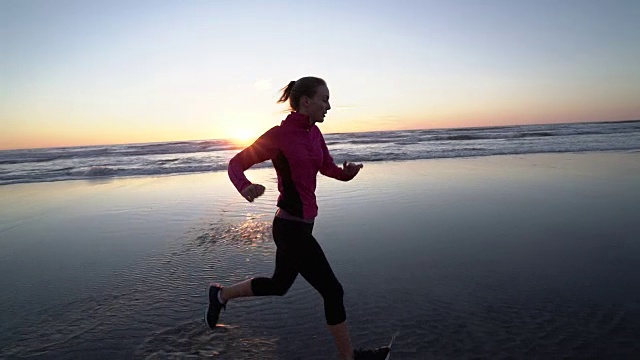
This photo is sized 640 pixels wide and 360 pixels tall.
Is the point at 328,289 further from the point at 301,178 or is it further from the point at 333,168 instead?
the point at 333,168

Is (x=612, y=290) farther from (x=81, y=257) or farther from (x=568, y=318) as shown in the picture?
(x=81, y=257)

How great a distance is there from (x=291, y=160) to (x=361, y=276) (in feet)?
7.31

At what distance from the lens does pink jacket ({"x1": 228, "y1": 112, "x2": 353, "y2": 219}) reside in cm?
263

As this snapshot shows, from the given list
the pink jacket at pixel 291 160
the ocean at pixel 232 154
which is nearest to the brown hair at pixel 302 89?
the pink jacket at pixel 291 160

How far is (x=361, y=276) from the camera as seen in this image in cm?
441

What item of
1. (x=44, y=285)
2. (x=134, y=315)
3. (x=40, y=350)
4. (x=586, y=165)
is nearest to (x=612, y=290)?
(x=134, y=315)

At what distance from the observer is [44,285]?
15.0ft

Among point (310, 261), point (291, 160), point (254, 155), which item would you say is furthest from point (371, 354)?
point (254, 155)

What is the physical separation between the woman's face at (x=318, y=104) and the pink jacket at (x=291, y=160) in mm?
56

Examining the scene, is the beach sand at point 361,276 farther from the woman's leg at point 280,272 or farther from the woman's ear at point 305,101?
the woman's ear at point 305,101

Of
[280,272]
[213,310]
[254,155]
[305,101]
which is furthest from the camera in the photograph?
[213,310]

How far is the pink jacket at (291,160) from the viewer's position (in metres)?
2.63

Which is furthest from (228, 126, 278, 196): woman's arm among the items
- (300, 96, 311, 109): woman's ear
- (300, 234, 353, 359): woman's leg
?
(300, 234, 353, 359): woman's leg

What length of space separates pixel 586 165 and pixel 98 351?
14.7 meters
